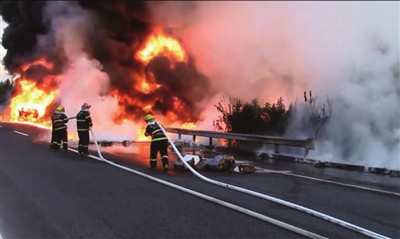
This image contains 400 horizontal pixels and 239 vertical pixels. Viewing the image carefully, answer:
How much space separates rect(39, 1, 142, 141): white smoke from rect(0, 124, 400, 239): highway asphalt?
35.8 ft

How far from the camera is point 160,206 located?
5859mm

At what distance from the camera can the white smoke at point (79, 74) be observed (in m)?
19.8

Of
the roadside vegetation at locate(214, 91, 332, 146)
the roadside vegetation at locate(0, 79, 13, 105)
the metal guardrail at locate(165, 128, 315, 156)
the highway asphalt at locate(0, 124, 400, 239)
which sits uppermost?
the roadside vegetation at locate(0, 79, 13, 105)

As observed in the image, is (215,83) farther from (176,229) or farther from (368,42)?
(176,229)

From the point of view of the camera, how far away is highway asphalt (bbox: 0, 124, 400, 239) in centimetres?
479

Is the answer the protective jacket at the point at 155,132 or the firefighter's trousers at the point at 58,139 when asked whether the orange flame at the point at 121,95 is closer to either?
the firefighter's trousers at the point at 58,139

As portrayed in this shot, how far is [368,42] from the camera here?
10.1m

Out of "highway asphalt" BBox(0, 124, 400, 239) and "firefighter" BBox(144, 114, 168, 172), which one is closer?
"highway asphalt" BBox(0, 124, 400, 239)

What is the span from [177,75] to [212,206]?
15.8 metres

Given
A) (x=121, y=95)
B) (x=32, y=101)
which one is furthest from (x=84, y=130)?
(x=32, y=101)

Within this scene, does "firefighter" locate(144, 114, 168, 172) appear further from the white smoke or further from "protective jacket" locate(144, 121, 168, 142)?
the white smoke

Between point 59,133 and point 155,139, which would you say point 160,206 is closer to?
point 155,139

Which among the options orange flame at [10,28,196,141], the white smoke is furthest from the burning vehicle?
the white smoke

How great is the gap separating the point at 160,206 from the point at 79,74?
55.1ft
